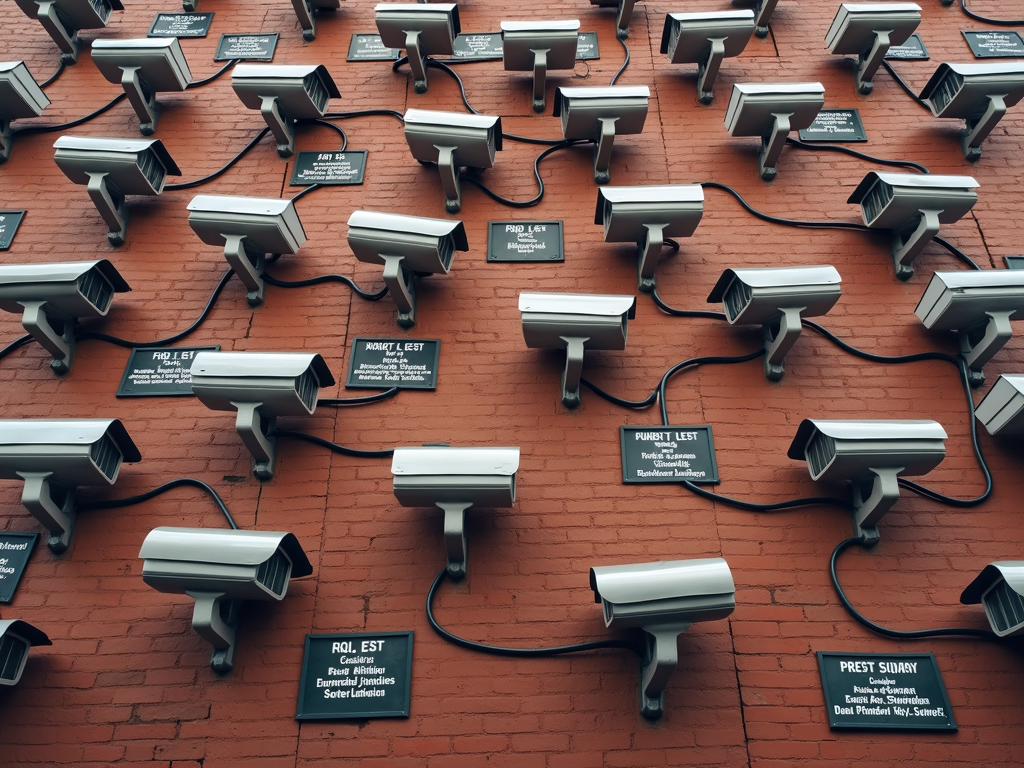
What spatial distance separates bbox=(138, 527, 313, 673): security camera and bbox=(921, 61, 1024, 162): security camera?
15.1 feet

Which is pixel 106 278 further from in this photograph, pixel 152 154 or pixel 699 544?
pixel 699 544

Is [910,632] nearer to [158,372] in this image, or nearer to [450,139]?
[450,139]

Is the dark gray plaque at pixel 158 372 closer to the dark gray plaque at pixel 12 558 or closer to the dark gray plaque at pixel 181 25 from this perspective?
the dark gray plaque at pixel 12 558

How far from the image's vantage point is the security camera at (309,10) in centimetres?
568

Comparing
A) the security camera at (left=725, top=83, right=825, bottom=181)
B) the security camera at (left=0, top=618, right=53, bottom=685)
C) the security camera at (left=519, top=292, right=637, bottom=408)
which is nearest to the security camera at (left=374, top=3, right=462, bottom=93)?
the security camera at (left=725, top=83, right=825, bottom=181)

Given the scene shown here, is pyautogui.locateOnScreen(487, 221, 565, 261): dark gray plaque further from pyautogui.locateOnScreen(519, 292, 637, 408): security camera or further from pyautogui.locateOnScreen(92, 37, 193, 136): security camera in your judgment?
pyautogui.locateOnScreen(92, 37, 193, 136): security camera

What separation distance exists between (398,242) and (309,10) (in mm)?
2574

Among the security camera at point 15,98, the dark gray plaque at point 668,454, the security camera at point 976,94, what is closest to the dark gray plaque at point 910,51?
the security camera at point 976,94

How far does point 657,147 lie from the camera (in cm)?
518

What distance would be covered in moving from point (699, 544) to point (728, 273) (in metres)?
1.38

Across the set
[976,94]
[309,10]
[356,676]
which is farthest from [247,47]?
[976,94]

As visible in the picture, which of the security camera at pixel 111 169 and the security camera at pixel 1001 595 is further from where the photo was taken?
the security camera at pixel 111 169

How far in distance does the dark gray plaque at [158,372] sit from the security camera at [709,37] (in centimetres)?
347

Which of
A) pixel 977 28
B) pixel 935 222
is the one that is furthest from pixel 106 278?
pixel 977 28
